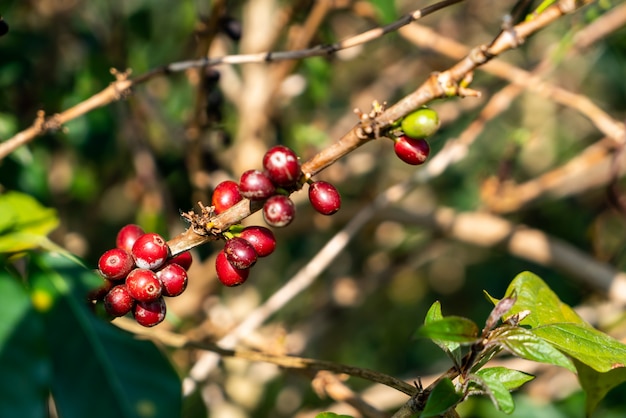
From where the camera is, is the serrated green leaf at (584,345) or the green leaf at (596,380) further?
the green leaf at (596,380)

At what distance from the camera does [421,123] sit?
2.59 feet

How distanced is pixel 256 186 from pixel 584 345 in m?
0.49

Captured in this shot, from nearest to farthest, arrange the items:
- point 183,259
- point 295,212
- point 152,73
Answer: point 295,212
point 183,259
point 152,73

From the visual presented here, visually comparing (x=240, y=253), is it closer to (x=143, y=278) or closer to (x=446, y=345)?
(x=143, y=278)

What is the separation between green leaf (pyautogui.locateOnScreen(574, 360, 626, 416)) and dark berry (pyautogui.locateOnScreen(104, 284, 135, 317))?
0.72m

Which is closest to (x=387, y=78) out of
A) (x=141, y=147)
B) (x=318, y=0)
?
(x=318, y=0)

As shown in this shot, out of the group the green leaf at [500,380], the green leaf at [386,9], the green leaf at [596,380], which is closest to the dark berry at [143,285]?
the green leaf at [500,380]

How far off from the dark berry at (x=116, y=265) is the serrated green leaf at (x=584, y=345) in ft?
1.81

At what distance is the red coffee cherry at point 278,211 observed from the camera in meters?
0.80

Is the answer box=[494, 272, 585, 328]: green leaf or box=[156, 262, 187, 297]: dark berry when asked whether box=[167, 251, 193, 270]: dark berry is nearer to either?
box=[156, 262, 187, 297]: dark berry

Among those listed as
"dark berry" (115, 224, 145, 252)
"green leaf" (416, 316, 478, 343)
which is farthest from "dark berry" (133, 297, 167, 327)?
"green leaf" (416, 316, 478, 343)

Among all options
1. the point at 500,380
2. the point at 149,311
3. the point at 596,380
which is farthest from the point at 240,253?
the point at 596,380

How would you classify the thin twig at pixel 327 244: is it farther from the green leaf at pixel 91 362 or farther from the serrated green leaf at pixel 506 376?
the serrated green leaf at pixel 506 376

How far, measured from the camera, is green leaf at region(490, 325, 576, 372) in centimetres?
79
